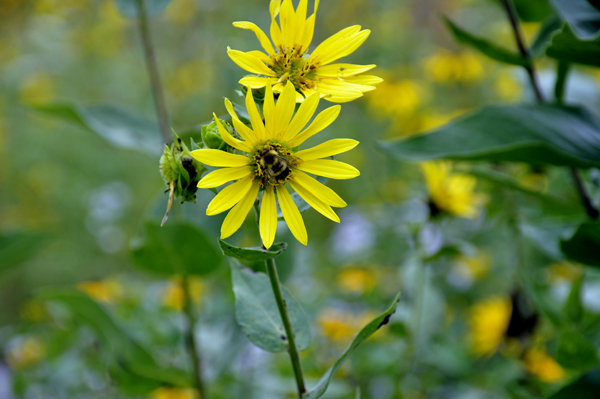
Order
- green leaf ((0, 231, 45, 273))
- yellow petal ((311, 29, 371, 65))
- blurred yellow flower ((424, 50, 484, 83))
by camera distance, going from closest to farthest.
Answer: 1. yellow petal ((311, 29, 371, 65))
2. green leaf ((0, 231, 45, 273))
3. blurred yellow flower ((424, 50, 484, 83))

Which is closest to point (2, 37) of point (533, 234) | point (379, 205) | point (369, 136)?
point (369, 136)

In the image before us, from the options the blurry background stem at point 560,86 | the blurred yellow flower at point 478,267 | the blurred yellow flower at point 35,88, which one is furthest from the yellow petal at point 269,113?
the blurred yellow flower at point 35,88

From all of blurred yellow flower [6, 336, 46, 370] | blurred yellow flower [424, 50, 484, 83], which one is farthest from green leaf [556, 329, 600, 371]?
blurred yellow flower [424, 50, 484, 83]

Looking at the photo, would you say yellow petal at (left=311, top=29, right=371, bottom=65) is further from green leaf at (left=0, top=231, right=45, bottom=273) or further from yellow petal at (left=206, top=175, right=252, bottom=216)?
green leaf at (left=0, top=231, right=45, bottom=273)

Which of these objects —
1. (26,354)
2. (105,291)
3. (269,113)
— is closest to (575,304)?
(269,113)

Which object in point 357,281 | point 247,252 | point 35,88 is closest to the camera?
point 247,252

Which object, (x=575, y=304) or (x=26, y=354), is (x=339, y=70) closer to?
(x=575, y=304)

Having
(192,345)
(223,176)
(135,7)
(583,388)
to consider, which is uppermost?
(135,7)

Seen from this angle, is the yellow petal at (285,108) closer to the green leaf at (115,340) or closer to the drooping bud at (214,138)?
the drooping bud at (214,138)

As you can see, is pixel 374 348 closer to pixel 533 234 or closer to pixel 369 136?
pixel 533 234
